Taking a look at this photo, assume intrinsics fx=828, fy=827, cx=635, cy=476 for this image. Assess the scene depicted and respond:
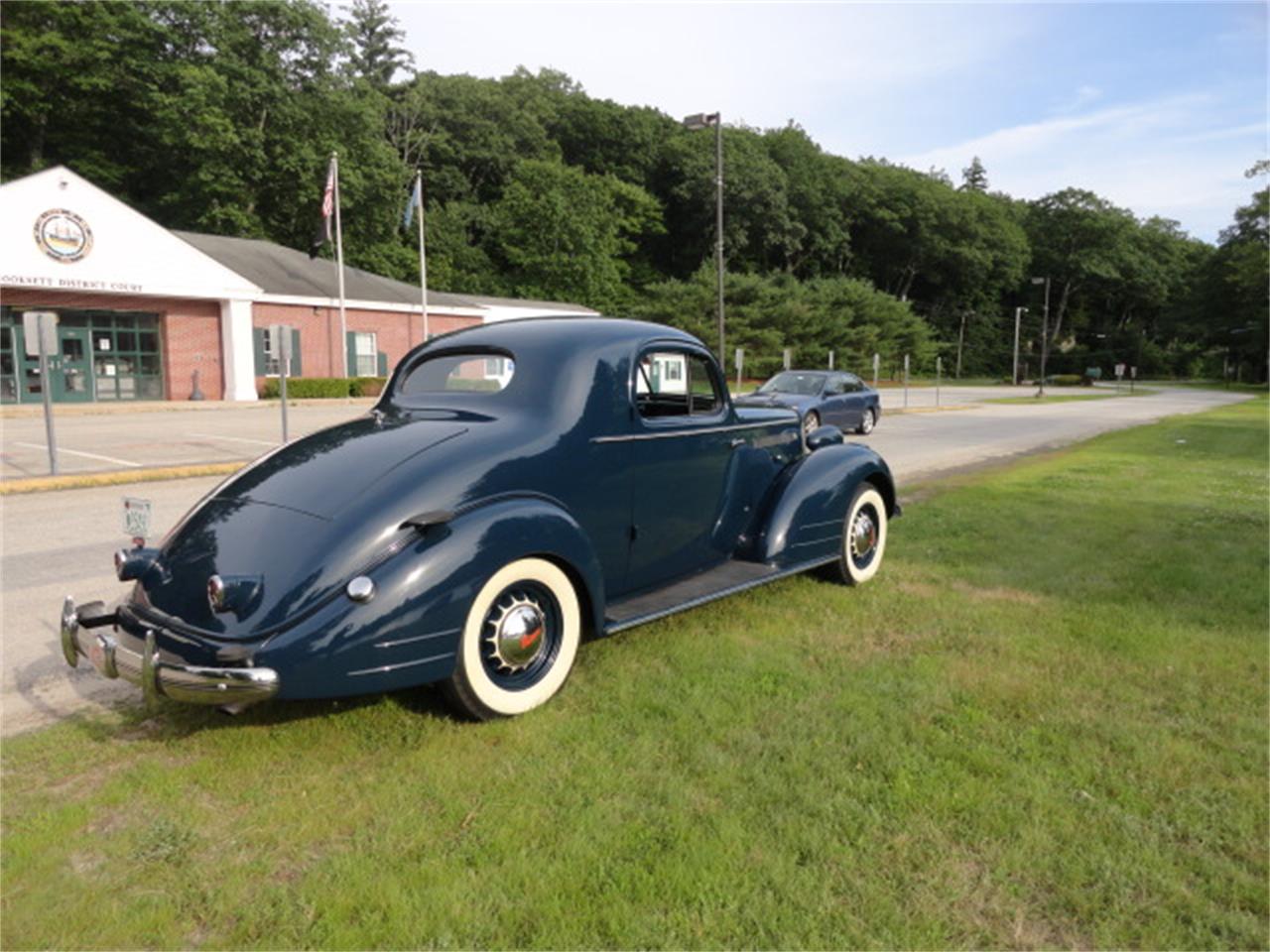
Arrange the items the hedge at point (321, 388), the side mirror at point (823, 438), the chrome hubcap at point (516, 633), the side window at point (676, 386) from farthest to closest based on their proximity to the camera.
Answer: the hedge at point (321, 388) → the side mirror at point (823, 438) → the side window at point (676, 386) → the chrome hubcap at point (516, 633)

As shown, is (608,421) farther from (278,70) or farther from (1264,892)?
(278,70)

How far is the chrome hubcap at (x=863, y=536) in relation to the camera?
5633 millimetres

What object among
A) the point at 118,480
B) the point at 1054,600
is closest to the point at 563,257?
the point at 118,480

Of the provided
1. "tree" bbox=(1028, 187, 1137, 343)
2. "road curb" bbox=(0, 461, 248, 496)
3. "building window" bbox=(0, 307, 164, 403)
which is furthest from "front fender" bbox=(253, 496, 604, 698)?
"tree" bbox=(1028, 187, 1137, 343)

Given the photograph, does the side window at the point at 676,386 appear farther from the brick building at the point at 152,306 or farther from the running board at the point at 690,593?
the brick building at the point at 152,306

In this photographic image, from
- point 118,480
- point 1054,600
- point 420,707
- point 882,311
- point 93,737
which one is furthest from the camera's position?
point 882,311

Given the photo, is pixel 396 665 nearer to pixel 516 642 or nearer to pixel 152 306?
pixel 516 642

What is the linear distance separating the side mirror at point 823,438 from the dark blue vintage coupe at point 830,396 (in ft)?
38.2

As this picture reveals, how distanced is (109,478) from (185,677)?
9.17 m

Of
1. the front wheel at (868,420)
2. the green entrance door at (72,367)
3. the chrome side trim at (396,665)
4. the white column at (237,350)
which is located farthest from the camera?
the white column at (237,350)

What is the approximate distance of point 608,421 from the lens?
3.98m

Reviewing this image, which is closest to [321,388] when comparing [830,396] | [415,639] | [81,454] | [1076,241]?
[81,454]

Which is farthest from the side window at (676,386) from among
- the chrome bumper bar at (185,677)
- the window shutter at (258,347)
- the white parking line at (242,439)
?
the window shutter at (258,347)

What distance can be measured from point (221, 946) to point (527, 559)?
1.68m
